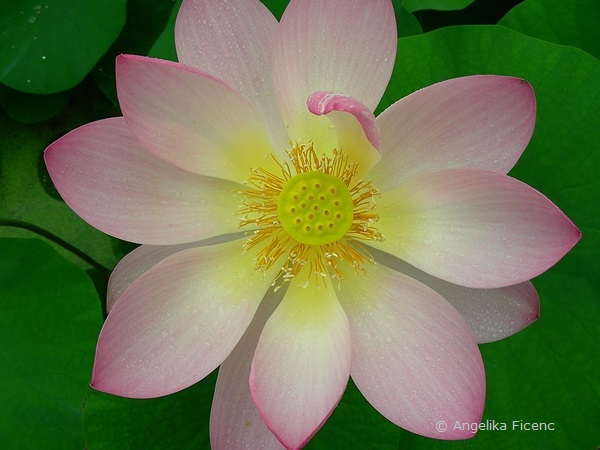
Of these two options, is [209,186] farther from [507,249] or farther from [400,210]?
[507,249]

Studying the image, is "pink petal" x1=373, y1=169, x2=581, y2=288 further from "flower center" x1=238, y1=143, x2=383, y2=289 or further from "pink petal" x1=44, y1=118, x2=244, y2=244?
"pink petal" x1=44, y1=118, x2=244, y2=244

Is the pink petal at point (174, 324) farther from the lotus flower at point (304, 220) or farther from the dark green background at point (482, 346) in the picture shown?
the dark green background at point (482, 346)

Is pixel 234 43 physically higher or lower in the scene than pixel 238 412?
higher

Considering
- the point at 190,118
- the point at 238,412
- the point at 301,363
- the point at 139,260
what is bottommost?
the point at 238,412

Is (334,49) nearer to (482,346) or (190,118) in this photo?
(190,118)

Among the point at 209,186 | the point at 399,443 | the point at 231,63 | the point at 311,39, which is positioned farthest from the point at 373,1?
the point at 399,443

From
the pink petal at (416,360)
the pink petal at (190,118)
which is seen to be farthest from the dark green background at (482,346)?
the pink petal at (190,118)

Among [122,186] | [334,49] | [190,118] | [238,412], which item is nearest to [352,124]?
[334,49]
